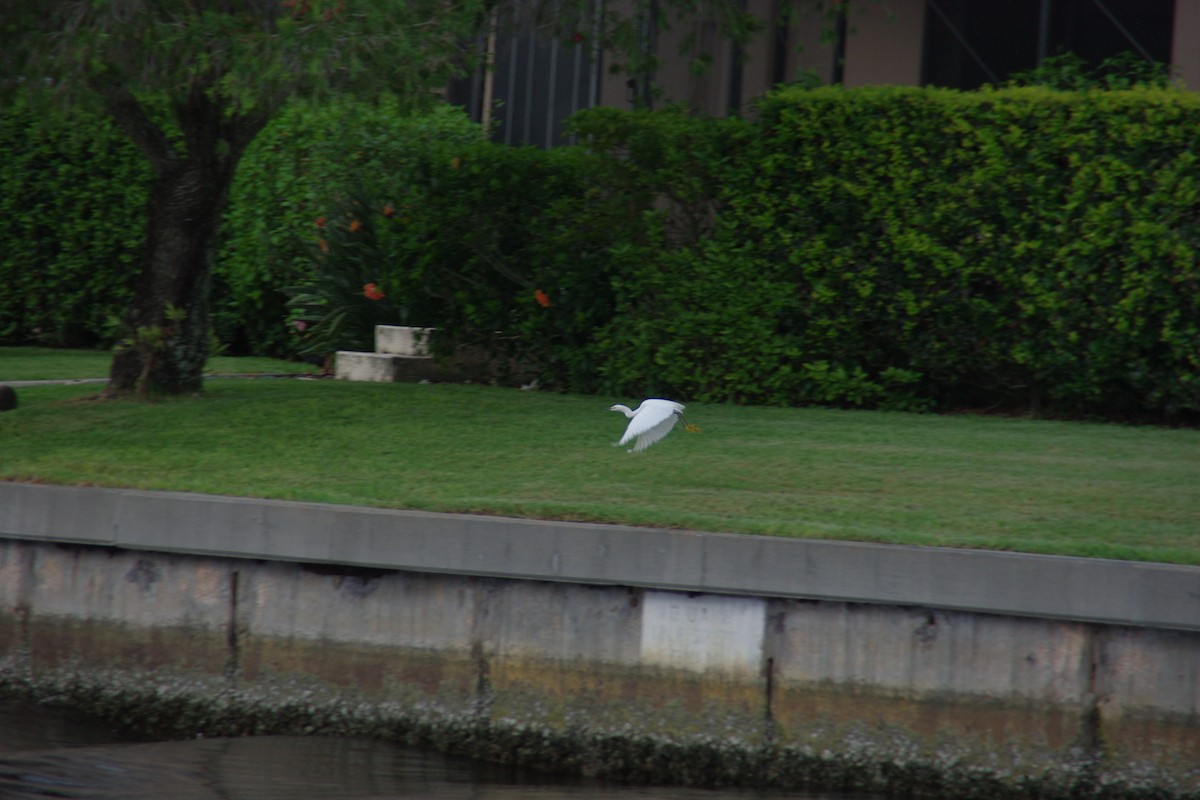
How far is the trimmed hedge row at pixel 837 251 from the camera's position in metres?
9.05

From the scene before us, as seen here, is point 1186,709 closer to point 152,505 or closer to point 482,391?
point 152,505

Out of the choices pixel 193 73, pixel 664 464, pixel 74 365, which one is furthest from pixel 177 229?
pixel 664 464

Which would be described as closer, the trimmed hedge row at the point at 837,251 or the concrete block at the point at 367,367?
the trimmed hedge row at the point at 837,251

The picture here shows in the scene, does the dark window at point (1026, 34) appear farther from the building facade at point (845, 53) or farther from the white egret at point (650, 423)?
the white egret at point (650, 423)

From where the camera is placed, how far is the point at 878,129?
9.54 meters

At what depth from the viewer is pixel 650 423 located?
7141 millimetres

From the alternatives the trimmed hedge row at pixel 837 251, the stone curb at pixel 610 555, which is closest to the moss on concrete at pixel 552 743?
the stone curb at pixel 610 555

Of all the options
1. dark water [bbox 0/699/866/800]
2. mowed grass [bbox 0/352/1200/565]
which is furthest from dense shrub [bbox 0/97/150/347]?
dark water [bbox 0/699/866/800]

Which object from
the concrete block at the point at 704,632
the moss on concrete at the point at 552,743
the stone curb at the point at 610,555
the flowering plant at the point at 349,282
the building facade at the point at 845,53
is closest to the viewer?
the stone curb at the point at 610,555

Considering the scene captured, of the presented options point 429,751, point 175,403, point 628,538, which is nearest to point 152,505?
point 429,751

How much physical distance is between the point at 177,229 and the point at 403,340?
8.35 feet

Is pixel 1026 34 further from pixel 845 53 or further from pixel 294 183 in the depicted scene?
pixel 294 183

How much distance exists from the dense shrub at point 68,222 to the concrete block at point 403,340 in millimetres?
3231

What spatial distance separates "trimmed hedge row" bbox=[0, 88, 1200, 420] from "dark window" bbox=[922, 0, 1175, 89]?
3.50 metres
